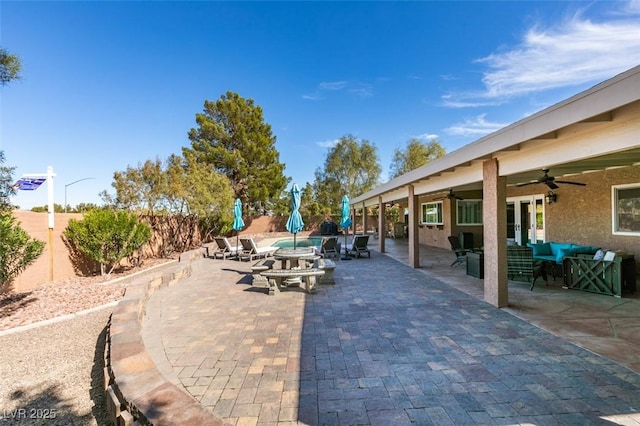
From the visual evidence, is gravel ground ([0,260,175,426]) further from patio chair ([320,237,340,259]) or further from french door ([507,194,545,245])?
french door ([507,194,545,245])

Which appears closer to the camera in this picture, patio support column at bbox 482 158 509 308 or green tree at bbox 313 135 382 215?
patio support column at bbox 482 158 509 308

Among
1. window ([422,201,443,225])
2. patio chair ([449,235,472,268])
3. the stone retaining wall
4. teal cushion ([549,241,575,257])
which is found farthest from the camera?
window ([422,201,443,225])

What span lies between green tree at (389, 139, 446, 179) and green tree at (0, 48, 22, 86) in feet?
107

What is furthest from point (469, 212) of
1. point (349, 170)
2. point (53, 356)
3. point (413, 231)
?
point (349, 170)

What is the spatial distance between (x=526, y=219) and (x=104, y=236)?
15487 mm

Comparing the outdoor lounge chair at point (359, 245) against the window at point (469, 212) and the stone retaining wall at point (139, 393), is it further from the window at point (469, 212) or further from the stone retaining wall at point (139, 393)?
the stone retaining wall at point (139, 393)

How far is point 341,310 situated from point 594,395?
11.6 feet

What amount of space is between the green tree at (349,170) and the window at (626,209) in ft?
85.2

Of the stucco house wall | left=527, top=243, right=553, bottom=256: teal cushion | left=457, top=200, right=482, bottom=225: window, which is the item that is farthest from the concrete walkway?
left=457, top=200, right=482, bottom=225: window

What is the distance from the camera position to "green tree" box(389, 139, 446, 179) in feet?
113

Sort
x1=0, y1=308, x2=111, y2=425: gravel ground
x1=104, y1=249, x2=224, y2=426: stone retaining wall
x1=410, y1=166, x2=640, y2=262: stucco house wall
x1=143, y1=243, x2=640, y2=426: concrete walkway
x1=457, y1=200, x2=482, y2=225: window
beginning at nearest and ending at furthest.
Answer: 1. x1=104, y1=249, x2=224, y2=426: stone retaining wall
2. x1=143, y1=243, x2=640, y2=426: concrete walkway
3. x1=0, y1=308, x2=111, y2=425: gravel ground
4. x1=410, y1=166, x2=640, y2=262: stucco house wall
5. x1=457, y1=200, x2=482, y2=225: window

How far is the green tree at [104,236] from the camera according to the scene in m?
9.04

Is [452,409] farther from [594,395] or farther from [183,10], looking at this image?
[183,10]

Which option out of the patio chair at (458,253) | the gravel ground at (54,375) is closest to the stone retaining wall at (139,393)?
the gravel ground at (54,375)
